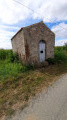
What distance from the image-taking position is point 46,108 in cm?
213

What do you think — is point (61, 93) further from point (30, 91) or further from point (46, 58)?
point (46, 58)

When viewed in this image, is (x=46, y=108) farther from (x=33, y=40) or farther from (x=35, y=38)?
(x=35, y=38)

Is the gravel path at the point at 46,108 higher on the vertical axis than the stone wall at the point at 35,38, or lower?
lower

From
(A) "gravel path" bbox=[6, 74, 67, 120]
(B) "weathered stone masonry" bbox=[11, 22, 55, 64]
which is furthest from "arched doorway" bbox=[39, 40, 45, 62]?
(A) "gravel path" bbox=[6, 74, 67, 120]

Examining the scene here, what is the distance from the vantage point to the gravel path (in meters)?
1.87

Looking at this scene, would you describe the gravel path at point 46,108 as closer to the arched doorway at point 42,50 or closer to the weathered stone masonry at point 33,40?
the weathered stone masonry at point 33,40

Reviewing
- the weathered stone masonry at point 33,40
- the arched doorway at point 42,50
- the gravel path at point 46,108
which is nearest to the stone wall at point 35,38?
the weathered stone masonry at point 33,40

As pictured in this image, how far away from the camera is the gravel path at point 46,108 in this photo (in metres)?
1.87

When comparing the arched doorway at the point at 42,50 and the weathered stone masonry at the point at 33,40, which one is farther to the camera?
the arched doorway at the point at 42,50

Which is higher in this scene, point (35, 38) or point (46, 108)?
point (35, 38)

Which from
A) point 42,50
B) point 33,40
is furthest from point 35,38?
point 42,50

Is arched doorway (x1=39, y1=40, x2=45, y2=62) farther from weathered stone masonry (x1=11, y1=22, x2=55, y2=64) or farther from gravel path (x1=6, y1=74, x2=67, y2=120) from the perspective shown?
gravel path (x1=6, y1=74, x2=67, y2=120)

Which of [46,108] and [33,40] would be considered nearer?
[46,108]

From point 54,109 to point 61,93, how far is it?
3.06 ft
